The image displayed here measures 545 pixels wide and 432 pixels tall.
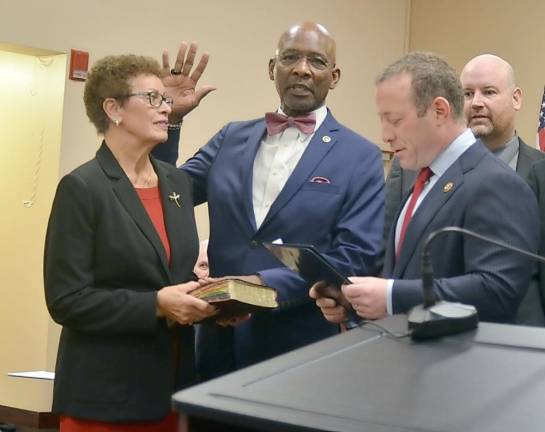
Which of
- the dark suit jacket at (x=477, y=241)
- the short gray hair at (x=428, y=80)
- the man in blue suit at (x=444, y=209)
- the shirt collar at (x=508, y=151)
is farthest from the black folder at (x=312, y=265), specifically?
the shirt collar at (x=508, y=151)

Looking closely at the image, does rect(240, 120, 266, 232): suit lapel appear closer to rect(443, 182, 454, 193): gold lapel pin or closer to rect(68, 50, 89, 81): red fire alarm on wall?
rect(443, 182, 454, 193): gold lapel pin

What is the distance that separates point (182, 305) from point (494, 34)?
5168 mm

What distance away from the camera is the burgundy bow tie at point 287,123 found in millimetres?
2951

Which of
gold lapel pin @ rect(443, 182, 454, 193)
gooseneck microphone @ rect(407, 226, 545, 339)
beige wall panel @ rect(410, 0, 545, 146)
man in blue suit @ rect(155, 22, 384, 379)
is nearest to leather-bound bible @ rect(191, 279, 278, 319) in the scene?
man in blue suit @ rect(155, 22, 384, 379)

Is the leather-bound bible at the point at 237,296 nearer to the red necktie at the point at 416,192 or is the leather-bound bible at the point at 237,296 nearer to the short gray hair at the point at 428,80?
the red necktie at the point at 416,192

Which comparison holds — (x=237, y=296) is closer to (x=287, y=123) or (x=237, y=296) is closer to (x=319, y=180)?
(x=319, y=180)

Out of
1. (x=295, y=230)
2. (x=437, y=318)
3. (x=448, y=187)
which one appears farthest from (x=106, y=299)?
(x=437, y=318)

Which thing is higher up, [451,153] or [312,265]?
[451,153]

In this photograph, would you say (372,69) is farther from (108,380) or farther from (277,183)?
(108,380)

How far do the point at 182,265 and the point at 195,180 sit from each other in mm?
425

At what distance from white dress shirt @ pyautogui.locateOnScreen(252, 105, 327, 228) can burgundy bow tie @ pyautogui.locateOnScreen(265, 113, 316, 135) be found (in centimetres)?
2

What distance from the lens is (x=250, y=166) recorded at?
9.64ft

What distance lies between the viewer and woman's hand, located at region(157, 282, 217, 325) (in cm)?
252

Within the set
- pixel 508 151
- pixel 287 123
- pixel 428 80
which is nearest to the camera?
pixel 428 80
